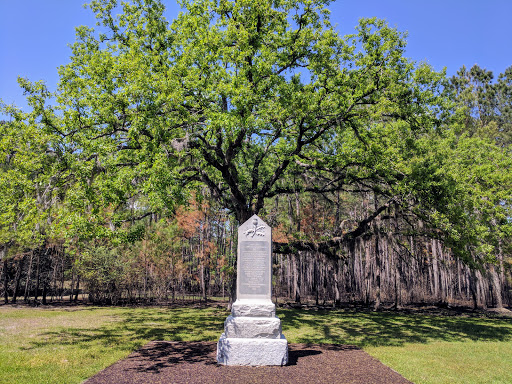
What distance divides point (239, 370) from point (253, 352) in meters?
0.59

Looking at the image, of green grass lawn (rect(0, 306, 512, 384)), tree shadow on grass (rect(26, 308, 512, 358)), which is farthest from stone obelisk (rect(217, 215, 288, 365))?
tree shadow on grass (rect(26, 308, 512, 358))

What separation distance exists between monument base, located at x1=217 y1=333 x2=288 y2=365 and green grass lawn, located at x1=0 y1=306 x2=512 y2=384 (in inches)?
101

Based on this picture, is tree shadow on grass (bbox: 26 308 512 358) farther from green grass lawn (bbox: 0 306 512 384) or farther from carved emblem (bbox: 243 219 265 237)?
carved emblem (bbox: 243 219 265 237)

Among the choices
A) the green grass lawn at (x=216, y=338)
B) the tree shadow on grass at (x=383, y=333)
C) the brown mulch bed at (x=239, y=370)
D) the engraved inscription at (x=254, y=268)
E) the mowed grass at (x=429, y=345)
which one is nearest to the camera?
the brown mulch bed at (x=239, y=370)

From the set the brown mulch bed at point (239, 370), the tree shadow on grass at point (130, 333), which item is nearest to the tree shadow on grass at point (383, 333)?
the brown mulch bed at point (239, 370)

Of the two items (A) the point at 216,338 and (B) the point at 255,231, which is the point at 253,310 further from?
(A) the point at 216,338

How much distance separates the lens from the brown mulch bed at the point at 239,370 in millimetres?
6574

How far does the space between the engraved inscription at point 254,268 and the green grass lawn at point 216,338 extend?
3431mm

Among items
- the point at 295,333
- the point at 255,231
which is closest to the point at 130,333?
the point at 295,333

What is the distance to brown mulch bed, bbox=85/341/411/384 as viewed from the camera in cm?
657

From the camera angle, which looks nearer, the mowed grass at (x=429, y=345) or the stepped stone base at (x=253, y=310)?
the mowed grass at (x=429, y=345)

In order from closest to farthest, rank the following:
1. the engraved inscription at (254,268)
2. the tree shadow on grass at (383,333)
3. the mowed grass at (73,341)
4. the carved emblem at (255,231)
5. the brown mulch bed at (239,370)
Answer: the brown mulch bed at (239,370), the mowed grass at (73,341), the engraved inscription at (254,268), the carved emblem at (255,231), the tree shadow on grass at (383,333)

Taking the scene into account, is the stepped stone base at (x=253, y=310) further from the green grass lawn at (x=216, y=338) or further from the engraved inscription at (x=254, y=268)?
the green grass lawn at (x=216, y=338)

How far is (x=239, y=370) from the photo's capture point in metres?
7.27
